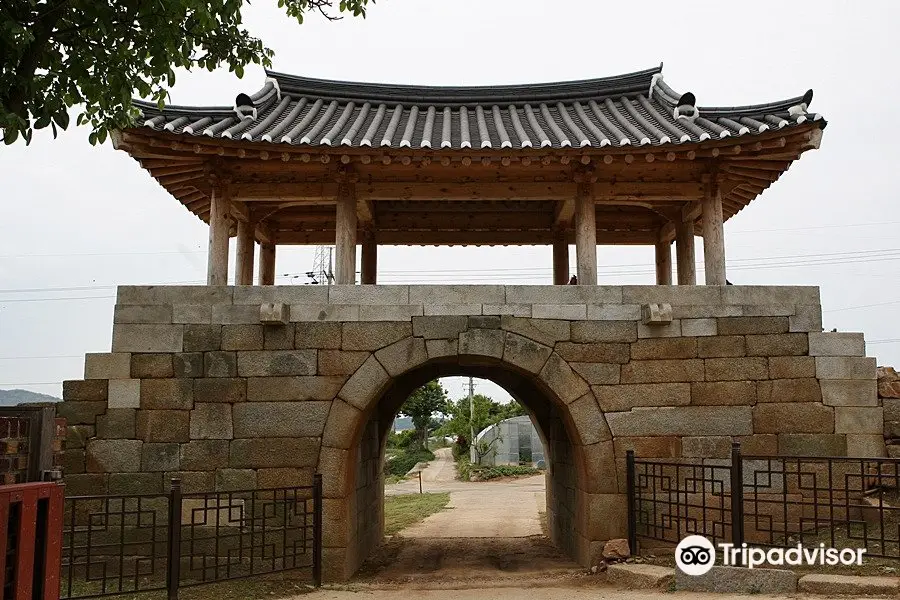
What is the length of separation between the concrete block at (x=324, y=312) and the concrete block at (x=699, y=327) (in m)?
3.63

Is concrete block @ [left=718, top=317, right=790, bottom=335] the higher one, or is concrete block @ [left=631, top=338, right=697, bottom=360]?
concrete block @ [left=718, top=317, right=790, bottom=335]

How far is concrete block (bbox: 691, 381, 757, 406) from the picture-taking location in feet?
26.4

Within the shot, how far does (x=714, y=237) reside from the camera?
28.0 feet

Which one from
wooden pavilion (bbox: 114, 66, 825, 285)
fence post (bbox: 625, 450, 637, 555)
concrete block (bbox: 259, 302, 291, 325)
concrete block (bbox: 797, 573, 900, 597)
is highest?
wooden pavilion (bbox: 114, 66, 825, 285)

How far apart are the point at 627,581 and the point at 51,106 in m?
6.33

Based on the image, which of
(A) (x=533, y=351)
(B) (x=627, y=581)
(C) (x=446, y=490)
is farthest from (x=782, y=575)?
(C) (x=446, y=490)

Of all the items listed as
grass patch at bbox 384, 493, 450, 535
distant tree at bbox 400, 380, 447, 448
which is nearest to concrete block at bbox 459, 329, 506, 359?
grass patch at bbox 384, 493, 450, 535

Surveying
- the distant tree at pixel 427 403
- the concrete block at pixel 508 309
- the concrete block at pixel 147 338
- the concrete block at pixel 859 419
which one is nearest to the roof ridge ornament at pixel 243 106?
the concrete block at pixel 147 338

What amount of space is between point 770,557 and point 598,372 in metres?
2.43

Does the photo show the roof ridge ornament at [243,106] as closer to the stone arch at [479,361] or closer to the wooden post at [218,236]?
the wooden post at [218,236]

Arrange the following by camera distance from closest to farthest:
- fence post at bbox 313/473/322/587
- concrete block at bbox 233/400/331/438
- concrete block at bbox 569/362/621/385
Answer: fence post at bbox 313/473/322/587, concrete block at bbox 233/400/331/438, concrete block at bbox 569/362/621/385

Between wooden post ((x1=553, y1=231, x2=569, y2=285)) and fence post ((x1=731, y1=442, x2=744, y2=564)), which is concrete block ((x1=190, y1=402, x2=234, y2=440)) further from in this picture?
wooden post ((x1=553, y1=231, x2=569, y2=285))

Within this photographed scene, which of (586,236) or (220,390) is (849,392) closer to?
(586,236)

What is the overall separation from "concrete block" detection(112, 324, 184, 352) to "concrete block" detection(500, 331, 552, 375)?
354 cm
